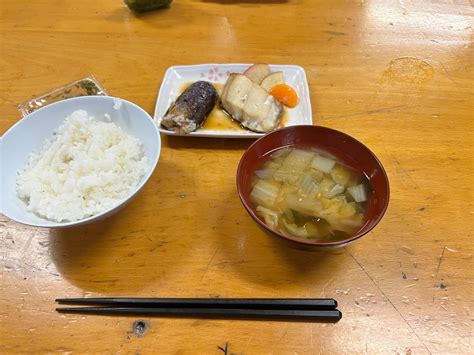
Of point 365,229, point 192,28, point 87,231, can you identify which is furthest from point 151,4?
point 365,229

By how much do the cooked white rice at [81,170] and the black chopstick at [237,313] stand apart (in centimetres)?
31

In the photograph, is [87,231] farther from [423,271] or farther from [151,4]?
[151,4]

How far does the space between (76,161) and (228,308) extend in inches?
27.5

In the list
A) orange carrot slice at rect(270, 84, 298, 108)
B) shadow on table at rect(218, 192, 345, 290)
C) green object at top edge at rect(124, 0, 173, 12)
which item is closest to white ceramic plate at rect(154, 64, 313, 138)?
orange carrot slice at rect(270, 84, 298, 108)

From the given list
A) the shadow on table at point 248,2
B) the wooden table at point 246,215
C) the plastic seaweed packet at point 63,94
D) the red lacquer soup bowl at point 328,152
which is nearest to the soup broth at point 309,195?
the red lacquer soup bowl at point 328,152

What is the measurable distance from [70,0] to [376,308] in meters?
2.36

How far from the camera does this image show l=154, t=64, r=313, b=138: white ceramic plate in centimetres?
167

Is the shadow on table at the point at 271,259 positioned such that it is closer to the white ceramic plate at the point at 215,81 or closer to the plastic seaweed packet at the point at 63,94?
the white ceramic plate at the point at 215,81

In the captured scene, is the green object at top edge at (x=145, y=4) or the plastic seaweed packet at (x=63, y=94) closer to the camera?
the plastic seaweed packet at (x=63, y=94)

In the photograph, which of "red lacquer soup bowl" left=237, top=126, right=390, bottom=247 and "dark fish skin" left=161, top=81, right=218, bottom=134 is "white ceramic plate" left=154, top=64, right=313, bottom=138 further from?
"red lacquer soup bowl" left=237, top=126, right=390, bottom=247

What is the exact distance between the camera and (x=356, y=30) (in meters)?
2.22

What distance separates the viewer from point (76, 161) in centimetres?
133

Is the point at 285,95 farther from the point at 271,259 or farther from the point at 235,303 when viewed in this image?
the point at 235,303

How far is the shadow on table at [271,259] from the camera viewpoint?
1249 millimetres
